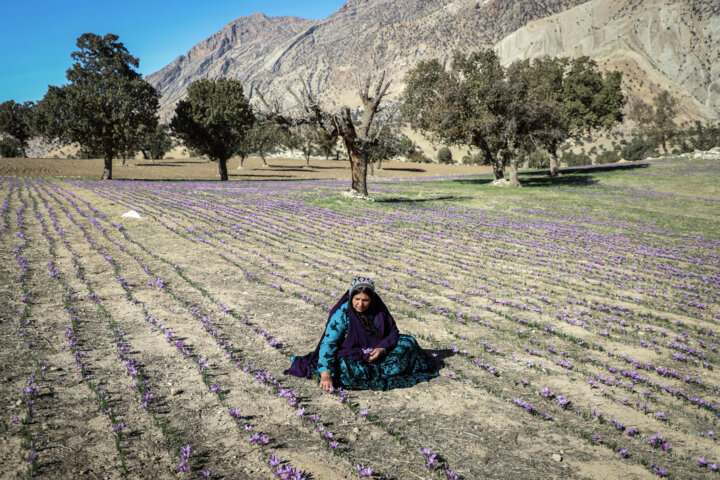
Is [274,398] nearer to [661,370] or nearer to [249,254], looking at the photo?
[661,370]

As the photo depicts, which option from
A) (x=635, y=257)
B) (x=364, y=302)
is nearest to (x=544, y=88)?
(x=635, y=257)

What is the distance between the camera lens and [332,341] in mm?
5949

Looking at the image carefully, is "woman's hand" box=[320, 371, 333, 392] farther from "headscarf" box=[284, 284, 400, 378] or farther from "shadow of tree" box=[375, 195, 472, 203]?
"shadow of tree" box=[375, 195, 472, 203]

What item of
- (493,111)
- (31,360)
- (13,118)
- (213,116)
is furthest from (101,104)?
(13,118)

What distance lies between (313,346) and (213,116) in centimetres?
4444

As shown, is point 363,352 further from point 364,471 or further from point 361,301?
point 364,471

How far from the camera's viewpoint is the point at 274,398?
5.56 meters

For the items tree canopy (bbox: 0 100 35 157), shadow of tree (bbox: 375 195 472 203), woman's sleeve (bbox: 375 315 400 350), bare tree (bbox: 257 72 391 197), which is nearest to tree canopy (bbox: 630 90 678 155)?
shadow of tree (bbox: 375 195 472 203)

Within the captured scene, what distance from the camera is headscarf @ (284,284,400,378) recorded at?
605 centimetres

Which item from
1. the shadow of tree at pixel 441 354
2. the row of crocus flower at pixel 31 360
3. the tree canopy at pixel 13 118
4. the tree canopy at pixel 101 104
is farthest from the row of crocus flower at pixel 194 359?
the tree canopy at pixel 13 118

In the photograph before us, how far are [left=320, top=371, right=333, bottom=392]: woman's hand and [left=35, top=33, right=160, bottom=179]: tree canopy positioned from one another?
42706 millimetres

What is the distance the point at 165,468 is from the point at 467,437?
3.31 m

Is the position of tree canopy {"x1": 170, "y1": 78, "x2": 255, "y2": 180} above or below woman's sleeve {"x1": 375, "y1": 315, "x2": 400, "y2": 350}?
above

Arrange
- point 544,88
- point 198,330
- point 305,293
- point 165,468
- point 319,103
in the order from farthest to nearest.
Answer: point 544,88 → point 319,103 → point 305,293 → point 198,330 → point 165,468
